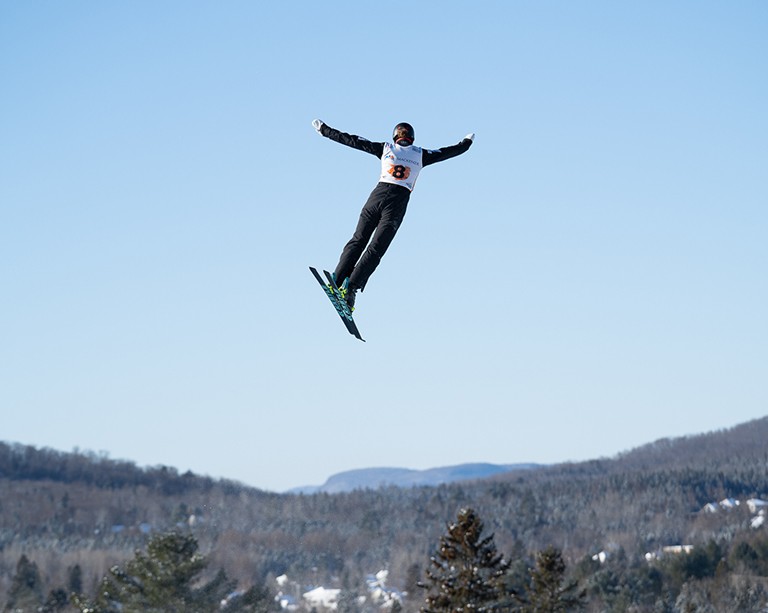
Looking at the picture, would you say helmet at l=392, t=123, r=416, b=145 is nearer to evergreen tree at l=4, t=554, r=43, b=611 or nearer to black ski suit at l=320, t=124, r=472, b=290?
black ski suit at l=320, t=124, r=472, b=290

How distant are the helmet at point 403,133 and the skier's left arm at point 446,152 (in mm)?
379

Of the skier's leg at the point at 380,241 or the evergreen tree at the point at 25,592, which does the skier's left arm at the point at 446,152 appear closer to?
the skier's leg at the point at 380,241

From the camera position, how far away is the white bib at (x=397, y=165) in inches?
822

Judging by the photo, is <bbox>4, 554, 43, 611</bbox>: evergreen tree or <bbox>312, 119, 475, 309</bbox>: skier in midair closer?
<bbox>312, 119, 475, 309</bbox>: skier in midair

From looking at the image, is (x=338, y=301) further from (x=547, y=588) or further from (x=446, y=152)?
(x=547, y=588)

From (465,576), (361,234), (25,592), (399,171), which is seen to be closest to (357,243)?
(361,234)

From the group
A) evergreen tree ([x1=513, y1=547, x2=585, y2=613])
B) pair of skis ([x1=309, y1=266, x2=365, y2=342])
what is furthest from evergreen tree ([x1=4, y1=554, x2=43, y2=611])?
pair of skis ([x1=309, y1=266, x2=365, y2=342])

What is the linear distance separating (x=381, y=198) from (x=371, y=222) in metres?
0.43

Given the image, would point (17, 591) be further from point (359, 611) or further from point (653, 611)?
point (359, 611)

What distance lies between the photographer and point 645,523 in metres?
194

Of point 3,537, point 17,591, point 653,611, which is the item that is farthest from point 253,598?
point 3,537

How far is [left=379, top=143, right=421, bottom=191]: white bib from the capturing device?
20.9 meters

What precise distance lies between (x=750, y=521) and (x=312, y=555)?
65025 mm

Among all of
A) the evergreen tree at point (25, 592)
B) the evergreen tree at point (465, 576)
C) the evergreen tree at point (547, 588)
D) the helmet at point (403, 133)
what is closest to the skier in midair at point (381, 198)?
the helmet at point (403, 133)
